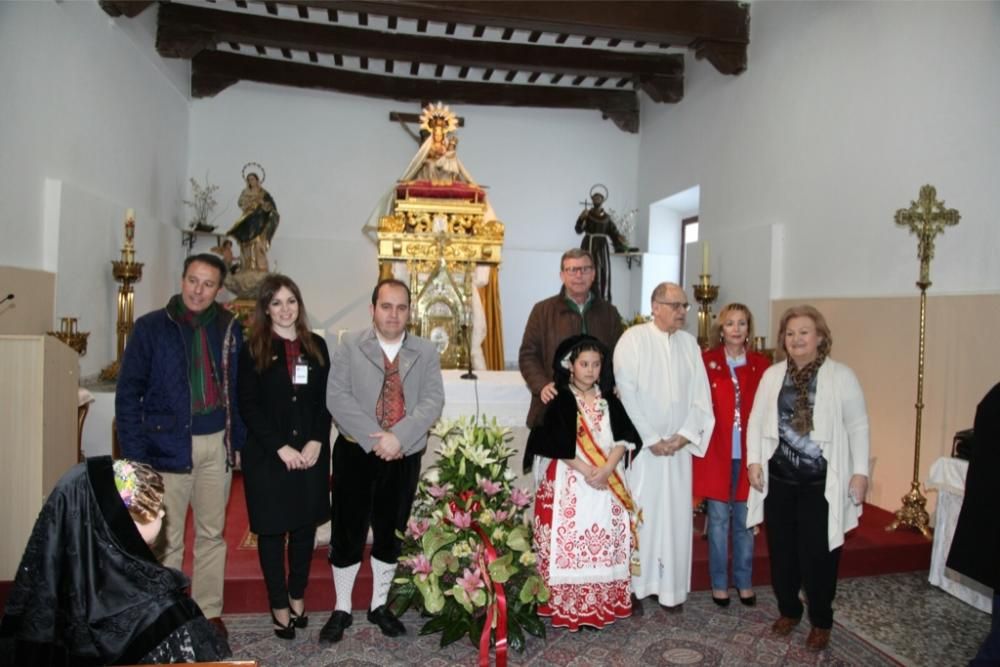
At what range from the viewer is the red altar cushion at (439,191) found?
5.63m

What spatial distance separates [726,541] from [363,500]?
1.64 m

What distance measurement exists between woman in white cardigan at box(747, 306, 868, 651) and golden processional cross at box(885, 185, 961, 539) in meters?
1.46

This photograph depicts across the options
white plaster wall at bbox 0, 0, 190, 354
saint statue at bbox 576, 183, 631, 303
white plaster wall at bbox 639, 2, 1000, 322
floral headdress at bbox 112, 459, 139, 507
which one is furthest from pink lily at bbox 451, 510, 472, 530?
saint statue at bbox 576, 183, 631, 303

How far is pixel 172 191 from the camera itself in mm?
7504

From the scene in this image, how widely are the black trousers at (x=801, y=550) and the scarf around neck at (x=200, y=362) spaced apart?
2.21m

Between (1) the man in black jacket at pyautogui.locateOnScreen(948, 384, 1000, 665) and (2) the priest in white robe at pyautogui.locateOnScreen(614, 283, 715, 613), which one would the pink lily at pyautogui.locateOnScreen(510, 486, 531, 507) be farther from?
(1) the man in black jacket at pyautogui.locateOnScreen(948, 384, 1000, 665)

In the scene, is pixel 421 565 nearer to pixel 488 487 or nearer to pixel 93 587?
pixel 488 487

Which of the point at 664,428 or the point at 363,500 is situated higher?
the point at 664,428

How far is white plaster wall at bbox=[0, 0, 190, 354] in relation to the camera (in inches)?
167

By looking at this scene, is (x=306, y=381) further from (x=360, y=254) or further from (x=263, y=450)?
(x=360, y=254)

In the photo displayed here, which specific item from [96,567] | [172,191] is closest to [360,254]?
[172,191]

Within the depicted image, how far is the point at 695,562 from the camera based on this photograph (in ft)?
11.1

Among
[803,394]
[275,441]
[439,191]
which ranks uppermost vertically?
[439,191]

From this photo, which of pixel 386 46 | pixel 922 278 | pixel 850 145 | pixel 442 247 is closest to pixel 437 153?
pixel 442 247
